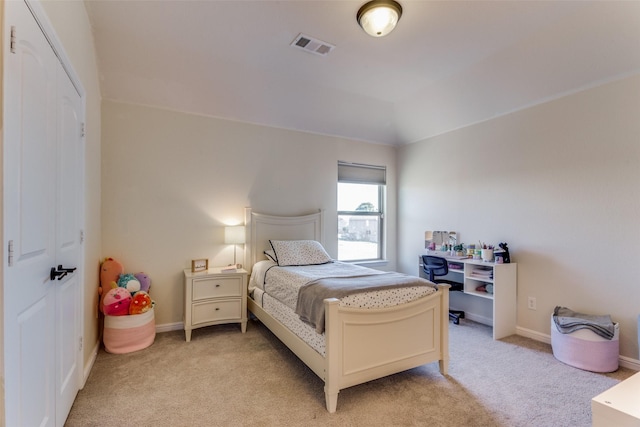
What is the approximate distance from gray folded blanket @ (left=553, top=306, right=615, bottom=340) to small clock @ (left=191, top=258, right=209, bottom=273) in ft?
11.4

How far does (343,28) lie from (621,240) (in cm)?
297

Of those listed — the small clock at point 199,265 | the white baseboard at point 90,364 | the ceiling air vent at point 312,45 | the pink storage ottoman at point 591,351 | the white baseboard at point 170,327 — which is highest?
the ceiling air vent at point 312,45

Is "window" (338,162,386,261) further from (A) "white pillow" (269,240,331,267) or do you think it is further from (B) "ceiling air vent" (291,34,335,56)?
(B) "ceiling air vent" (291,34,335,56)

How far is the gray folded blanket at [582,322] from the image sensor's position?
2420 millimetres

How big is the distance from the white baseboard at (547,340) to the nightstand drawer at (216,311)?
306cm

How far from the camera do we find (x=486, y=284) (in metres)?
3.50

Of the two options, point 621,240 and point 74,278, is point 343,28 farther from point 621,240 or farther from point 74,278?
→ point 621,240

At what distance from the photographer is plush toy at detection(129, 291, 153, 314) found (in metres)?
2.74

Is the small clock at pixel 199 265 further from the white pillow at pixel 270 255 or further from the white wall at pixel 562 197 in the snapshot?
the white wall at pixel 562 197

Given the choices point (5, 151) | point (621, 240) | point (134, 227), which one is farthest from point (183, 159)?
point (621, 240)

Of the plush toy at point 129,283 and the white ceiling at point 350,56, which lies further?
the plush toy at point 129,283

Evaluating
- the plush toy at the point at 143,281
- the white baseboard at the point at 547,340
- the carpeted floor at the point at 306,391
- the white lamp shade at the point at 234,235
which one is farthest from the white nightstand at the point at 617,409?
the plush toy at the point at 143,281

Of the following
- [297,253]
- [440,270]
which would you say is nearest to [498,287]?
[440,270]

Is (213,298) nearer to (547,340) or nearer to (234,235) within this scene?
(234,235)
